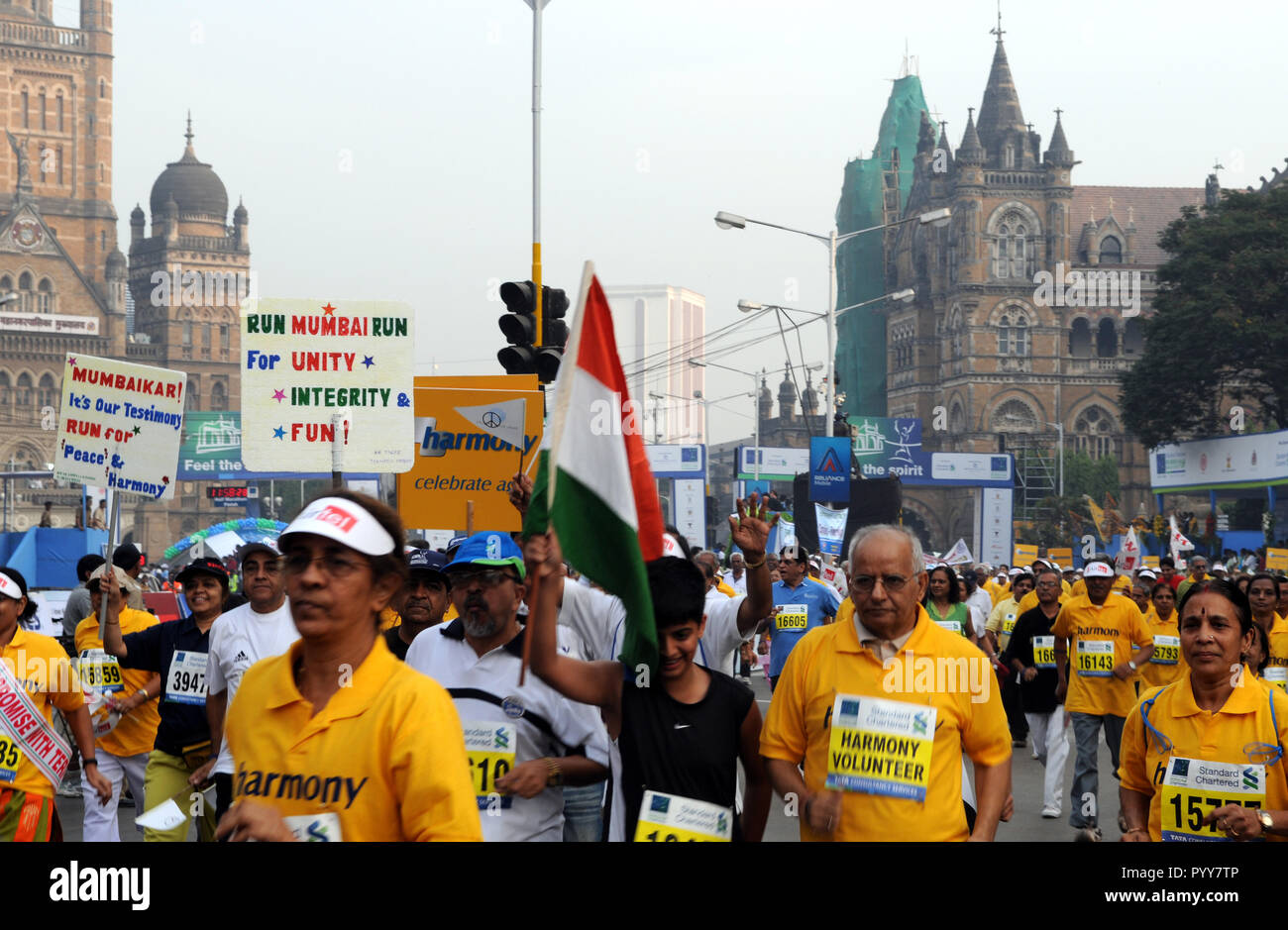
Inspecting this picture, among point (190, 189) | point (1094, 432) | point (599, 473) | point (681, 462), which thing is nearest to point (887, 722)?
point (599, 473)

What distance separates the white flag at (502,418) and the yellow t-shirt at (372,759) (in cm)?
748

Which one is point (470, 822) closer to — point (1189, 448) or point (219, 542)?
point (219, 542)

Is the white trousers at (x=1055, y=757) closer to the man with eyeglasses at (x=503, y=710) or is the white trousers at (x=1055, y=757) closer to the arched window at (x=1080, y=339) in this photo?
the man with eyeglasses at (x=503, y=710)

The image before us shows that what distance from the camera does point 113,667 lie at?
29.1 feet

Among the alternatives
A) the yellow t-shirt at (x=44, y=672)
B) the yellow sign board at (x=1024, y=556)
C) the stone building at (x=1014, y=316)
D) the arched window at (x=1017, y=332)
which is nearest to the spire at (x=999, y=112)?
the stone building at (x=1014, y=316)

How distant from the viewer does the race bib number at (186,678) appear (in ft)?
24.3

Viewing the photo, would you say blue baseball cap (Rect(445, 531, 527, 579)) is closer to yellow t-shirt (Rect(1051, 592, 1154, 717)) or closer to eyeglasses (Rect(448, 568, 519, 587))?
eyeglasses (Rect(448, 568, 519, 587))

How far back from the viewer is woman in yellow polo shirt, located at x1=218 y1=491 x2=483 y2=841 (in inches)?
121

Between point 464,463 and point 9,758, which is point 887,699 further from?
point 464,463

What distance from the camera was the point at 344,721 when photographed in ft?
10.4

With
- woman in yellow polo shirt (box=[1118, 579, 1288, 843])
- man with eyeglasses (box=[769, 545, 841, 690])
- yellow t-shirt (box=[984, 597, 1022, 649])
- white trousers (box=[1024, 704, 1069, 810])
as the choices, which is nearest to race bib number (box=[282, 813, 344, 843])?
woman in yellow polo shirt (box=[1118, 579, 1288, 843])

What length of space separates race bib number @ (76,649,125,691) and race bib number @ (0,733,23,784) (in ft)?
9.54
